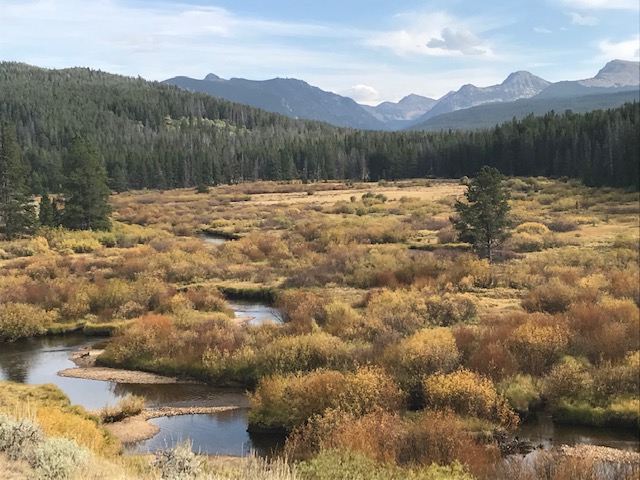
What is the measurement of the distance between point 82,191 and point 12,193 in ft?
20.7

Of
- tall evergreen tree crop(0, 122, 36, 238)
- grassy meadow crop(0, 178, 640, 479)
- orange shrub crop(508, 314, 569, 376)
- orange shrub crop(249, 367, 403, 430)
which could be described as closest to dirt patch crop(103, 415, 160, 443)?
orange shrub crop(249, 367, 403, 430)

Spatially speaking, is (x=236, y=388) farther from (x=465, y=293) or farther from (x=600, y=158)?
(x=600, y=158)

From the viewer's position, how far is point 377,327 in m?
24.7

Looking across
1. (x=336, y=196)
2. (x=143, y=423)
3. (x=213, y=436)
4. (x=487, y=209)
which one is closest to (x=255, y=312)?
(x=143, y=423)

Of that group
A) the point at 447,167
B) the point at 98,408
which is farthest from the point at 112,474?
the point at 447,167

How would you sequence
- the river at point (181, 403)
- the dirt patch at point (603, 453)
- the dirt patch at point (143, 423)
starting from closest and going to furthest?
the dirt patch at point (603, 453), the river at point (181, 403), the dirt patch at point (143, 423)

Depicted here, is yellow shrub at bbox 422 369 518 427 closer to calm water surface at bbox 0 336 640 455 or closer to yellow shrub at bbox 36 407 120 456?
calm water surface at bbox 0 336 640 455

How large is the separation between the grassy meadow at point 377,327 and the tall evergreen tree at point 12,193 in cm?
344

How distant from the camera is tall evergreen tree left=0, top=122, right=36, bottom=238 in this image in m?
54.5

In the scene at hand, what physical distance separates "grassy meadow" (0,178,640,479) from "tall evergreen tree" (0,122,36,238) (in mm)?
3439

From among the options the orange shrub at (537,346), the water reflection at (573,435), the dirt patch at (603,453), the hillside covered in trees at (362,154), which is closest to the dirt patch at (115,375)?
the orange shrub at (537,346)

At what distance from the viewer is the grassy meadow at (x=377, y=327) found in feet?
53.3

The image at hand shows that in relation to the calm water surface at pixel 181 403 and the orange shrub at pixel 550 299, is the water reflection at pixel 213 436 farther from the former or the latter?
the orange shrub at pixel 550 299

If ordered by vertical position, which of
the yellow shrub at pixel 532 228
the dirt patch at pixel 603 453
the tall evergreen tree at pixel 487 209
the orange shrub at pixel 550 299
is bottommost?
the dirt patch at pixel 603 453
